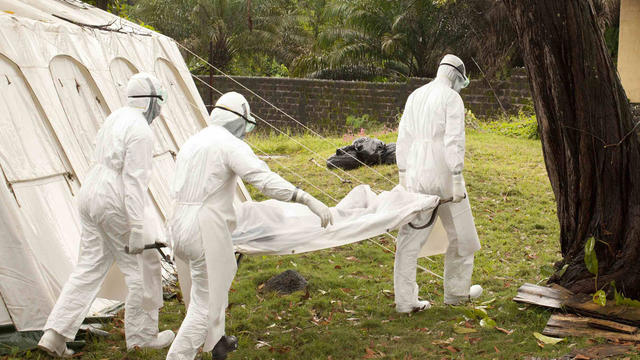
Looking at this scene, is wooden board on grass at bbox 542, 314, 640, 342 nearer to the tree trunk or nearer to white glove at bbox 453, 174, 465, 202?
white glove at bbox 453, 174, 465, 202

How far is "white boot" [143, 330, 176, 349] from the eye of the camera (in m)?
5.15

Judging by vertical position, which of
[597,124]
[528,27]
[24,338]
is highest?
[528,27]

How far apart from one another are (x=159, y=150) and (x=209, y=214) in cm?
355

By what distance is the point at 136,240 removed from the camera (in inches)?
194

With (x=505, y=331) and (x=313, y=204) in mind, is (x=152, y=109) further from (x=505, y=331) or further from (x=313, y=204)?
(x=505, y=331)

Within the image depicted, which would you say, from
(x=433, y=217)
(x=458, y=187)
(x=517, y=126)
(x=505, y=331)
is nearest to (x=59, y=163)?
(x=433, y=217)

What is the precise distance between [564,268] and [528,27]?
1.82 metres

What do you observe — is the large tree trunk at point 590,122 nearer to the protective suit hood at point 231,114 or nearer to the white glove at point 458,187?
the white glove at point 458,187

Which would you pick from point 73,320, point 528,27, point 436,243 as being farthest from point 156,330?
point 528,27

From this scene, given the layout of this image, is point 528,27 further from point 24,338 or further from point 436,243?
point 24,338

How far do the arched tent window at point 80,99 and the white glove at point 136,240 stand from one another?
73.4 inches

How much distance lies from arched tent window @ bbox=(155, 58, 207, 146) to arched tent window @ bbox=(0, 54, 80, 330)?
7.56ft

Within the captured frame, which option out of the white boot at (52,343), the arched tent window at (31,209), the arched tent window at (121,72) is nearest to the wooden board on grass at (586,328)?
the white boot at (52,343)

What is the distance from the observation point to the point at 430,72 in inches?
805
